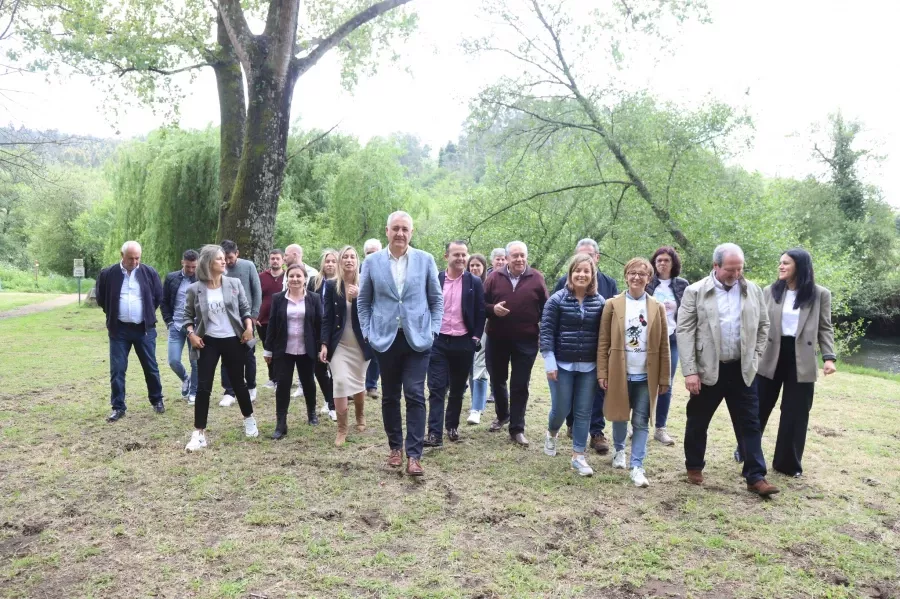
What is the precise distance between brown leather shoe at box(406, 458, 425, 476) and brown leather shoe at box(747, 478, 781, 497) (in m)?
2.61

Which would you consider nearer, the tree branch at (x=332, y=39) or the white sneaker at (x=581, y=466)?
the white sneaker at (x=581, y=466)

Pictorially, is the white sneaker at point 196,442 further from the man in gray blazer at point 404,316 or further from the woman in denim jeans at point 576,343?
the woman in denim jeans at point 576,343

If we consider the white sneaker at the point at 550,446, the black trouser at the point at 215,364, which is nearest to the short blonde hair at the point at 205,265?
the black trouser at the point at 215,364

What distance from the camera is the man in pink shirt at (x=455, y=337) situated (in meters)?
5.92

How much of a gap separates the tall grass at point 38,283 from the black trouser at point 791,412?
1701 inches

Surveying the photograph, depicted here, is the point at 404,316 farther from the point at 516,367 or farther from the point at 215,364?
the point at 215,364

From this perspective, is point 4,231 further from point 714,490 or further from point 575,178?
point 714,490

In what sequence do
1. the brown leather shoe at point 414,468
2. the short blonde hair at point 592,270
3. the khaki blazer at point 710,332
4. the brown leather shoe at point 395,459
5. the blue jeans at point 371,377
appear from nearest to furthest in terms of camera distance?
the khaki blazer at point 710,332 < the brown leather shoe at point 414,468 < the brown leather shoe at point 395,459 < the short blonde hair at point 592,270 < the blue jeans at point 371,377

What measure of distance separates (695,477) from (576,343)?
4.74 ft

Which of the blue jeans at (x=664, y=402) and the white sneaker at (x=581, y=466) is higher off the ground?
the blue jeans at (x=664, y=402)

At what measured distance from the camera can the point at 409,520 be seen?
4125mm

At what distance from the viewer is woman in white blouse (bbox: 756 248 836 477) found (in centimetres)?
521

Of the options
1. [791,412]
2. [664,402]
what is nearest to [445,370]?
[664,402]

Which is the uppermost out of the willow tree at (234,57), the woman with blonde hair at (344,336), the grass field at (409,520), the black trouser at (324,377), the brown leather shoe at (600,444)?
the willow tree at (234,57)
